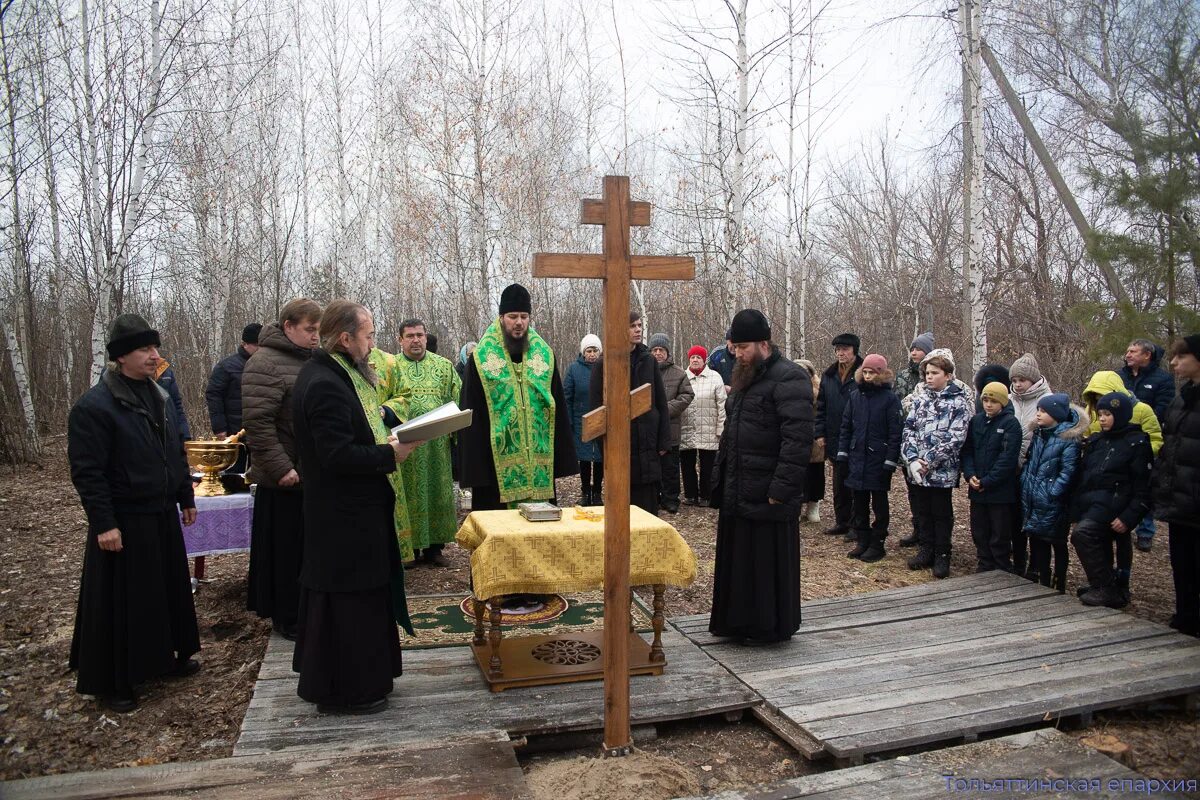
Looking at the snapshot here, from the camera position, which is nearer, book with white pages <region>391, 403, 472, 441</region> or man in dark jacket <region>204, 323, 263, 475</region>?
book with white pages <region>391, 403, 472, 441</region>

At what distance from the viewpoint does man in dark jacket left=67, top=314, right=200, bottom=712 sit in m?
4.45

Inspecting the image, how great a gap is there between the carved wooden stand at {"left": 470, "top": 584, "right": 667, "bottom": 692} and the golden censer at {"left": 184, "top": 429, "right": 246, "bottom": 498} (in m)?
2.64

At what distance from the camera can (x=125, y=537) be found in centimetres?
460

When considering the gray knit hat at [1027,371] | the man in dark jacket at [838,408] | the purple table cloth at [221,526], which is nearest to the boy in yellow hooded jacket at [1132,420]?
the gray knit hat at [1027,371]

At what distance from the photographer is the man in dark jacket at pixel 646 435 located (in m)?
7.85

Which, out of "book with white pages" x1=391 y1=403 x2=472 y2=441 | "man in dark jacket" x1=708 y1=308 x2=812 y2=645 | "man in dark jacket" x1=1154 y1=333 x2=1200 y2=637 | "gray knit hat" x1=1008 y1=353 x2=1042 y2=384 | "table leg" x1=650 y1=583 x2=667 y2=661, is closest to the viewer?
"book with white pages" x1=391 y1=403 x2=472 y2=441

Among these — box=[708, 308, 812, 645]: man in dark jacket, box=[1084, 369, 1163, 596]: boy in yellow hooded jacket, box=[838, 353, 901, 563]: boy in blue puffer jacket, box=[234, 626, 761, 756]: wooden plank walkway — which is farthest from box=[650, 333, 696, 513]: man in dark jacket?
box=[234, 626, 761, 756]: wooden plank walkway

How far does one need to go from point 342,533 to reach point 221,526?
2.60 metres

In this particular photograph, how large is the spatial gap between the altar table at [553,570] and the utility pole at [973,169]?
802 cm

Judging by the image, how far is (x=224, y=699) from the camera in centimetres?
471

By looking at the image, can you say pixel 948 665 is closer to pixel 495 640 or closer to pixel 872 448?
pixel 495 640

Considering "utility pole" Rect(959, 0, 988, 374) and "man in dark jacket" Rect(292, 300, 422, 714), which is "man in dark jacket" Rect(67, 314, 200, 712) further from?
"utility pole" Rect(959, 0, 988, 374)

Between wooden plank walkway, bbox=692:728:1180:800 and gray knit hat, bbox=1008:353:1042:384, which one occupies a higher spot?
gray knit hat, bbox=1008:353:1042:384

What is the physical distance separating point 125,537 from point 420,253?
1949cm
